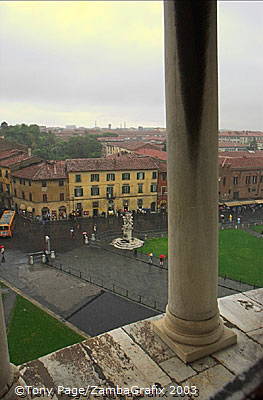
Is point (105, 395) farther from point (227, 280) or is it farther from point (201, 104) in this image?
point (227, 280)

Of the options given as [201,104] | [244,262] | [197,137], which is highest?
[201,104]

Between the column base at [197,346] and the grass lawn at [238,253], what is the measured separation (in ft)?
55.3

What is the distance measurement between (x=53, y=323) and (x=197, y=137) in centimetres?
1432

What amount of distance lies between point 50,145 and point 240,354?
61.7 m

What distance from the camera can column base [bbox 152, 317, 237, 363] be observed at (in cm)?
601

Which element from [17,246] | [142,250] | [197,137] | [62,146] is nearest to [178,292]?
[197,137]

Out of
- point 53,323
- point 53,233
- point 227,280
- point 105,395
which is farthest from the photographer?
point 53,233

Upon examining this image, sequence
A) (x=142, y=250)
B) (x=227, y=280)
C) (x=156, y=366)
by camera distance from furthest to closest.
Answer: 1. (x=142, y=250)
2. (x=227, y=280)
3. (x=156, y=366)

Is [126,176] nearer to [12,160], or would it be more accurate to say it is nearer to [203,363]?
[12,160]

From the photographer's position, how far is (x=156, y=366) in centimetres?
595

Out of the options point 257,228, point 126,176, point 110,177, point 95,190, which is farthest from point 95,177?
point 257,228

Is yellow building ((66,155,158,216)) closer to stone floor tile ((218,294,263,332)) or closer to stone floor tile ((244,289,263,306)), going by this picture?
stone floor tile ((244,289,263,306))

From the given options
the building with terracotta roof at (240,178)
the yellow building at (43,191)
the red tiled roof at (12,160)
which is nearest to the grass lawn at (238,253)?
the building with terracotta roof at (240,178)

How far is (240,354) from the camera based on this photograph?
6.20m
